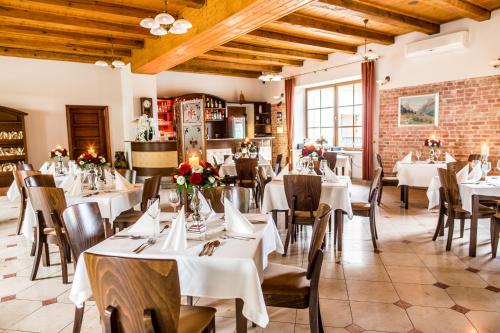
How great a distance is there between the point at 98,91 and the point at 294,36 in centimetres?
566

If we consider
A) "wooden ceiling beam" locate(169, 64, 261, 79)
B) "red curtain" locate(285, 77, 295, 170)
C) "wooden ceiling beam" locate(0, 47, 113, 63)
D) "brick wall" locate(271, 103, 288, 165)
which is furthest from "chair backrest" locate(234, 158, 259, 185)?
"wooden ceiling beam" locate(0, 47, 113, 63)

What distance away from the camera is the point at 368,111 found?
344 inches

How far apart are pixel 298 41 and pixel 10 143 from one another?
285 inches

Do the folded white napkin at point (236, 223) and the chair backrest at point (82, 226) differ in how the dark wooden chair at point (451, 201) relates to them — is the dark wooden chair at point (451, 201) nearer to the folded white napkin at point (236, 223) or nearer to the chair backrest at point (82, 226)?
the folded white napkin at point (236, 223)

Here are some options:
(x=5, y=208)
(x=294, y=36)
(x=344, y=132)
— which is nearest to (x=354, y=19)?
(x=294, y=36)

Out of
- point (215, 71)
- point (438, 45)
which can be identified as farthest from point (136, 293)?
point (215, 71)

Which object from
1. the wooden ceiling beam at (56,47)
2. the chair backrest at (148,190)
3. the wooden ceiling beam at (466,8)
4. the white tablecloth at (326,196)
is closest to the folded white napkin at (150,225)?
the chair backrest at (148,190)

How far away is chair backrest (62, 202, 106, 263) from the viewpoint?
2441 millimetres

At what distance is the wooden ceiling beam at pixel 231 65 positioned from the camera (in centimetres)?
1004

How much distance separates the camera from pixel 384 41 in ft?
26.3

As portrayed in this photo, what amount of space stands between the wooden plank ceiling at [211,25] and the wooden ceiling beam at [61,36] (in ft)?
0.06

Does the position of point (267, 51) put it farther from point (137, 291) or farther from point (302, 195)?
point (137, 291)

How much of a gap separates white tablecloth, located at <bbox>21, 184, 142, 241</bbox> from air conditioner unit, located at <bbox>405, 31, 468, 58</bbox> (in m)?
6.52

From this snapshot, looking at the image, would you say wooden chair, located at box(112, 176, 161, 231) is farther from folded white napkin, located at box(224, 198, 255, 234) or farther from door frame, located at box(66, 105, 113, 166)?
door frame, located at box(66, 105, 113, 166)
